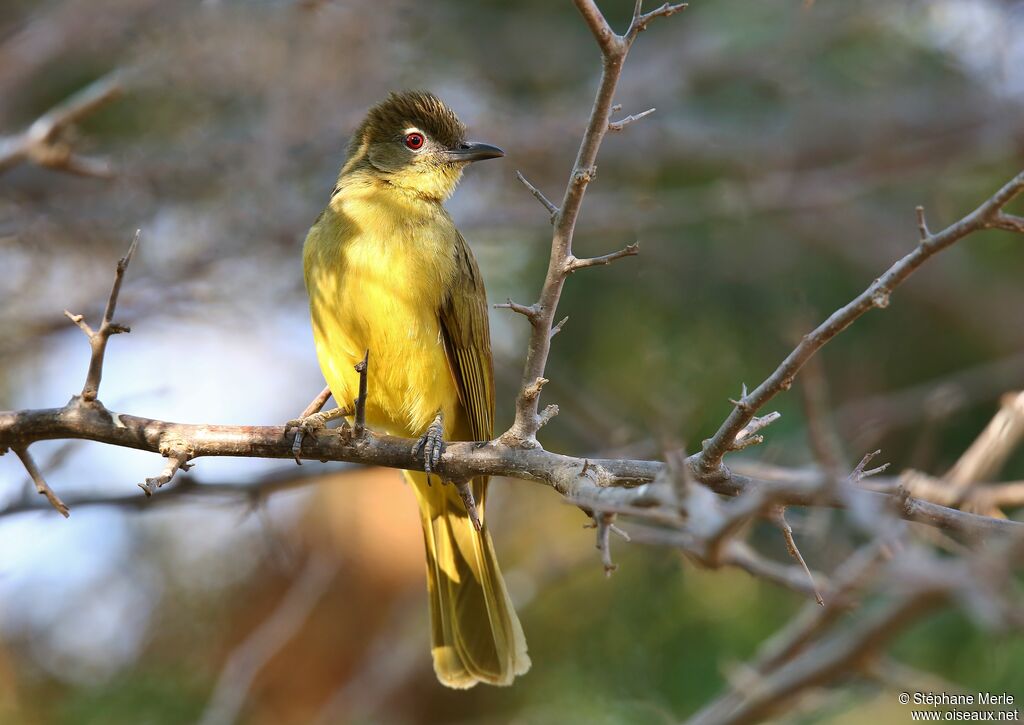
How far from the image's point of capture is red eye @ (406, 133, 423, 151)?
497cm

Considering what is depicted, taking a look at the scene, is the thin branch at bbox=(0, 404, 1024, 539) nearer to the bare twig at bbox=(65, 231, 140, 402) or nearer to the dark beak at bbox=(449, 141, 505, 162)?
the bare twig at bbox=(65, 231, 140, 402)

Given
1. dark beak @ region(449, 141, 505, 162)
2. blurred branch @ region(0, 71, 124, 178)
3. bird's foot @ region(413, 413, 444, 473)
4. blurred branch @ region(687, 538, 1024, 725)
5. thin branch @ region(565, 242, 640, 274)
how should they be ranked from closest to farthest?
blurred branch @ region(687, 538, 1024, 725)
thin branch @ region(565, 242, 640, 274)
bird's foot @ region(413, 413, 444, 473)
blurred branch @ region(0, 71, 124, 178)
dark beak @ region(449, 141, 505, 162)

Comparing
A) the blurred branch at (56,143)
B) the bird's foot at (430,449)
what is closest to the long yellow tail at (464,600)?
the bird's foot at (430,449)

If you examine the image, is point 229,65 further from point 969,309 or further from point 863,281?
point 969,309

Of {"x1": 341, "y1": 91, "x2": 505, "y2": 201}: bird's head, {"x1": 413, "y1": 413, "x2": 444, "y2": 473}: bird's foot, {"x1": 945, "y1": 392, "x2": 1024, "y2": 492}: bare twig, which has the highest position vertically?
{"x1": 341, "y1": 91, "x2": 505, "y2": 201}: bird's head

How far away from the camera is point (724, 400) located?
5.52 metres

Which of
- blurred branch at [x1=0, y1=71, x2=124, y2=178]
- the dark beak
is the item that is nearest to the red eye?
the dark beak

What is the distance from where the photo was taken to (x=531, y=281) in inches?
265

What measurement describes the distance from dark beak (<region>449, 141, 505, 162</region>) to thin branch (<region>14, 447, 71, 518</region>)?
245cm

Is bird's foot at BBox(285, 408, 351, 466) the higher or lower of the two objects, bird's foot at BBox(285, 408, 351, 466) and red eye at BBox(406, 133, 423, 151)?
the lower

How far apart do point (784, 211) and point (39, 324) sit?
4146 millimetres

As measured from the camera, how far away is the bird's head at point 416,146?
480 cm

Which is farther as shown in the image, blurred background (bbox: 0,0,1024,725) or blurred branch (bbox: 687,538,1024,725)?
blurred background (bbox: 0,0,1024,725)

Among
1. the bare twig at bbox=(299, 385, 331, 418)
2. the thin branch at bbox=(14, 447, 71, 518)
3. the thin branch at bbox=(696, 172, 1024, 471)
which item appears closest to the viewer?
the thin branch at bbox=(696, 172, 1024, 471)
